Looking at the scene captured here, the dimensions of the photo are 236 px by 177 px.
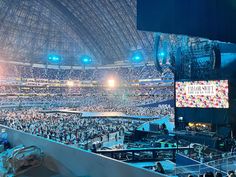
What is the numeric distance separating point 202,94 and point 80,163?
1672cm

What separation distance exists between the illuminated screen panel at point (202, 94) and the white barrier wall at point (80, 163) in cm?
1518

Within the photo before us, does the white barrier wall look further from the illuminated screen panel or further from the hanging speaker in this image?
the hanging speaker

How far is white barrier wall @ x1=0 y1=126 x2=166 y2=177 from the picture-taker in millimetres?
3400

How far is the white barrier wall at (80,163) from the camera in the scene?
11.2 feet

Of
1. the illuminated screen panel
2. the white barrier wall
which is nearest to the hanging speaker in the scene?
the illuminated screen panel

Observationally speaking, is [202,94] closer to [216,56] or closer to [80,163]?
[216,56]

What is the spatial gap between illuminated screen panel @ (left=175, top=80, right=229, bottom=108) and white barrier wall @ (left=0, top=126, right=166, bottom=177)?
1518cm

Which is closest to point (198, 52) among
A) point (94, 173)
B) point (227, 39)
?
point (227, 39)

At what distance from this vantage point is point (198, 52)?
21156 mm

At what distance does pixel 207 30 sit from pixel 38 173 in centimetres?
696

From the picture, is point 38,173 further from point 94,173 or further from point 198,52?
point 198,52

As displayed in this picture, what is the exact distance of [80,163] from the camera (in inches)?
172

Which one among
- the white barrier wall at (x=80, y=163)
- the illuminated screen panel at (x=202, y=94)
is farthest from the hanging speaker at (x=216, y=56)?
the white barrier wall at (x=80, y=163)

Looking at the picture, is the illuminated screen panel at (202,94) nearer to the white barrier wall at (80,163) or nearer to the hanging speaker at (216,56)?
the hanging speaker at (216,56)
